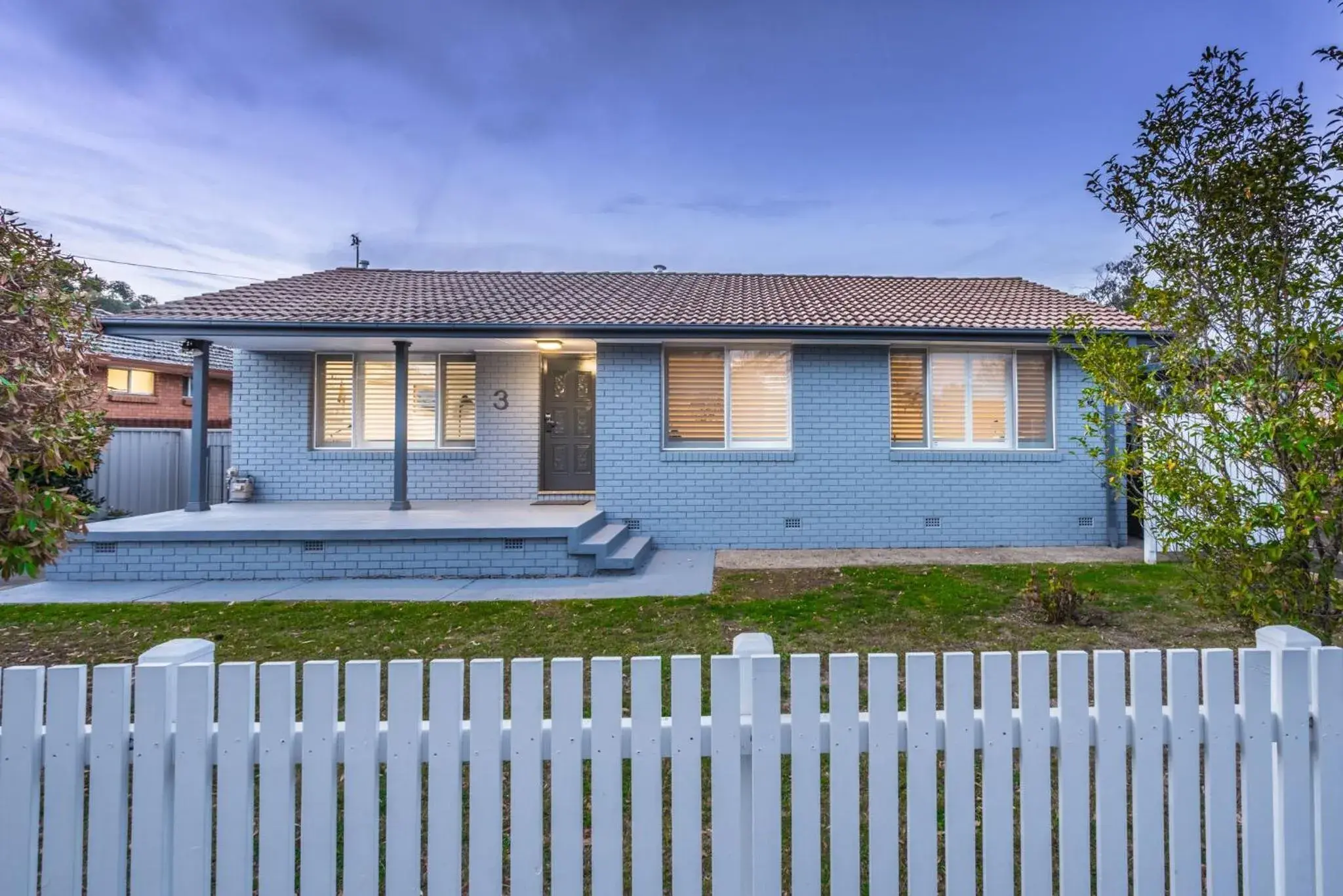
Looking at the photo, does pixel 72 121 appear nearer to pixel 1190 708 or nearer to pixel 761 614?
pixel 761 614

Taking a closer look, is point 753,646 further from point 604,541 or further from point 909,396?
point 909,396

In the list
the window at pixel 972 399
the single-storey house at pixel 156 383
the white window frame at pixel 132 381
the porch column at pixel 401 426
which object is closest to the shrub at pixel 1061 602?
the window at pixel 972 399

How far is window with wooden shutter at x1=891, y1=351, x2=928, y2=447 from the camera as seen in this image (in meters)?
9.05

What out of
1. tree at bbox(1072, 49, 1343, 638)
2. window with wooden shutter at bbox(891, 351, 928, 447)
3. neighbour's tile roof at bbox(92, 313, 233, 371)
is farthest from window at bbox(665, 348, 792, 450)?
neighbour's tile roof at bbox(92, 313, 233, 371)

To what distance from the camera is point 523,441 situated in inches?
408

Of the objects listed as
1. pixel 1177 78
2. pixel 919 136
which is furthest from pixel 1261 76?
pixel 919 136

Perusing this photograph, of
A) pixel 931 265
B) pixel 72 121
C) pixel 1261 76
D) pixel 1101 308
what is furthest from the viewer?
pixel 931 265

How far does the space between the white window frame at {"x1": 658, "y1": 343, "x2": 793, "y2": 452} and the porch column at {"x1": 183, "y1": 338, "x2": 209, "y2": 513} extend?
21.9ft

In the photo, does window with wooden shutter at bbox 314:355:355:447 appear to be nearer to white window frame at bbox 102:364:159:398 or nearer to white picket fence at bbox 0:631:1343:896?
white picket fence at bbox 0:631:1343:896

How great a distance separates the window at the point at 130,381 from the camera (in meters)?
17.9

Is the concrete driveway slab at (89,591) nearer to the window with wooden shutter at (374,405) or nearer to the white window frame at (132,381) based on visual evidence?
the window with wooden shutter at (374,405)

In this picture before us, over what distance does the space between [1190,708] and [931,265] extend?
843 inches

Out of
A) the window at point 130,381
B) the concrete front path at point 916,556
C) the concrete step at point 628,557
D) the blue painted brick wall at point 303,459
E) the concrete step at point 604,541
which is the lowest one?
the concrete front path at point 916,556

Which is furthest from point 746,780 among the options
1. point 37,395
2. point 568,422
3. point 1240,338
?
point 568,422
